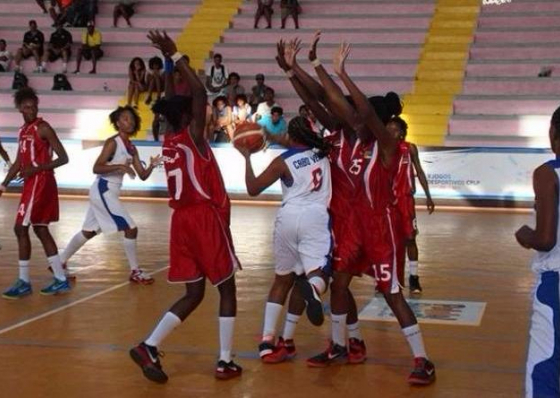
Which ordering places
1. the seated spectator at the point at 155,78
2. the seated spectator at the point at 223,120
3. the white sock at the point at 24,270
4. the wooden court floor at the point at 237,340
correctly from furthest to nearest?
the seated spectator at the point at 155,78 → the seated spectator at the point at 223,120 → the white sock at the point at 24,270 → the wooden court floor at the point at 237,340

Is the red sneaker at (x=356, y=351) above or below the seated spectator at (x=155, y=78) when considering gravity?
below

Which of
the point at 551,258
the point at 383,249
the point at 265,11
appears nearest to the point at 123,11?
the point at 265,11

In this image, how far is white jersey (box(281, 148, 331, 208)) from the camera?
20.8 feet

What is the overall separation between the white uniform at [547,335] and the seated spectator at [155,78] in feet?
66.0

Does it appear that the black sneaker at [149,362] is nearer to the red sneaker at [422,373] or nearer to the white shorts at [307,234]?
the white shorts at [307,234]

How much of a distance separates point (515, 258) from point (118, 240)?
552 cm

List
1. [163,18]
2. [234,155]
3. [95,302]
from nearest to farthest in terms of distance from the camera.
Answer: [95,302] → [234,155] → [163,18]

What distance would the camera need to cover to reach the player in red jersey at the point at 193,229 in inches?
241

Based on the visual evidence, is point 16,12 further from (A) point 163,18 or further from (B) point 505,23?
(B) point 505,23

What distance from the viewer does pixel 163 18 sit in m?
27.8

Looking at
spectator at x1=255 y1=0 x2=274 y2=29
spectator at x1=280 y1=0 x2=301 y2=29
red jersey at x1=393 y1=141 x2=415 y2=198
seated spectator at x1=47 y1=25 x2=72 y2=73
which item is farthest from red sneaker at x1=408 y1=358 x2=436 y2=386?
seated spectator at x1=47 y1=25 x2=72 y2=73

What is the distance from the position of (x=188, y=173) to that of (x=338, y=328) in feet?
5.02

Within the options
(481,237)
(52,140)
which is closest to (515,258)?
(481,237)

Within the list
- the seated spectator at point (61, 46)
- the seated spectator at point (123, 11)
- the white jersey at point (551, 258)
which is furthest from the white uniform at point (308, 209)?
the seated spectator at point (123, 11)
